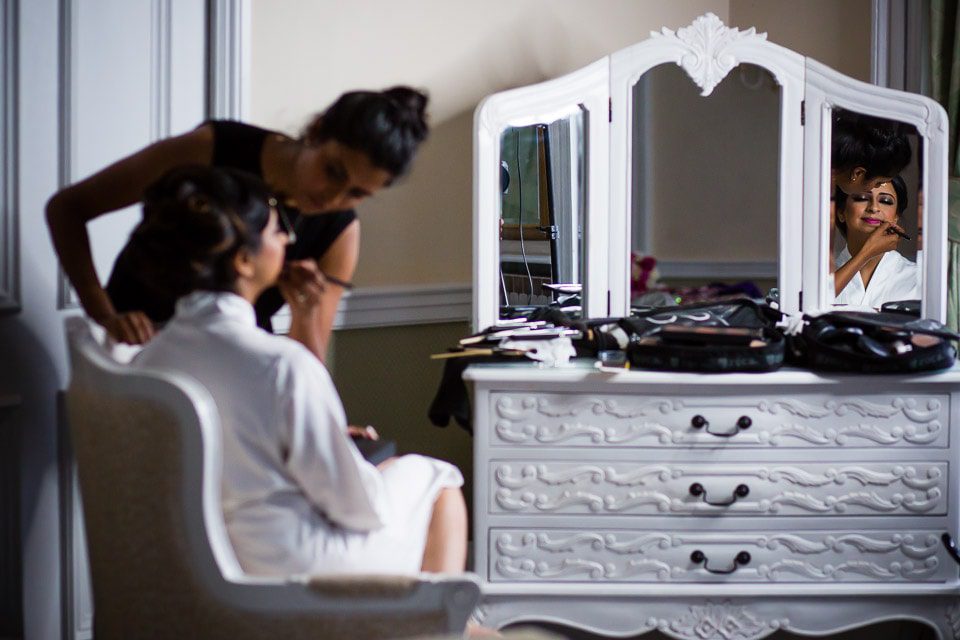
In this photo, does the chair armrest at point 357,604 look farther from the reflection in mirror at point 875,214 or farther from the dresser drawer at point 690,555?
the reflection in mirror at point 875,214

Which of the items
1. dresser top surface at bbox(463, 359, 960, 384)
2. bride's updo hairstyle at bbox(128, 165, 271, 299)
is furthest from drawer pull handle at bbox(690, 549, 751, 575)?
bride's updo hairstyle at bbox(128, 165, 271, 299)

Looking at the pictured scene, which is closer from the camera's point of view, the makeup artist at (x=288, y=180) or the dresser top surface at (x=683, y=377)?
the makeup artist at (x=288, y=180)

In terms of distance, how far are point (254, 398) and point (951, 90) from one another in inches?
79.1

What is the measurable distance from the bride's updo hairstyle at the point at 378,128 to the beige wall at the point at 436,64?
95 cm

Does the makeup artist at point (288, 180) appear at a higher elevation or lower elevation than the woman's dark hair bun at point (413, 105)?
lower

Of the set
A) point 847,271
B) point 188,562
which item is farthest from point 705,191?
point 188,562

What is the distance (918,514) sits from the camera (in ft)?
7.95

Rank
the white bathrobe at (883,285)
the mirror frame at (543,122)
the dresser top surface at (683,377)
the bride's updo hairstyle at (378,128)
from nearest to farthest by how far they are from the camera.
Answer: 1. the bride's updo hairstyle at (378,128)
2. the dresser top surface at (683,377)
3. the mirror frame at (543,122)
4. the white bathrobe at (883,285)

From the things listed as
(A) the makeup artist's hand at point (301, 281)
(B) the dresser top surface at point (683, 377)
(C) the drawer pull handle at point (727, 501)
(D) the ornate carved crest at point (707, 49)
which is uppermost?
(D) the ornate carved crest at point (707, 49)

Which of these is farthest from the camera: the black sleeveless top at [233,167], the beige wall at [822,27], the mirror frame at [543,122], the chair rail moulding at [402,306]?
the beige wall at [822,27]

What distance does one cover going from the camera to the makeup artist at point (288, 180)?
1.74m

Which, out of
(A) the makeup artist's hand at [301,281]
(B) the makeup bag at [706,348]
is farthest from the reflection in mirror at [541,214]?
(A) the makeup artist's hand at [301,281]

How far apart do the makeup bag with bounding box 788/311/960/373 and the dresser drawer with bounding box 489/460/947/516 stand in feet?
0.70

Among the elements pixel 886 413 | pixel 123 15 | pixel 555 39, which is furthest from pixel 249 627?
pixel 555 39
